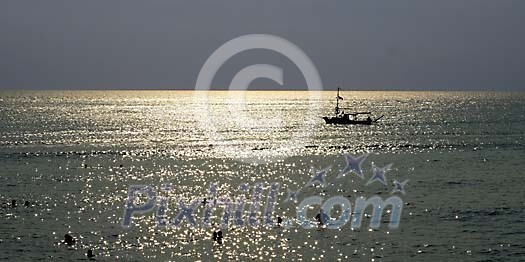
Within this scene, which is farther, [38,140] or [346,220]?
[38,140]

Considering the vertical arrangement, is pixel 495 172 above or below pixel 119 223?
above

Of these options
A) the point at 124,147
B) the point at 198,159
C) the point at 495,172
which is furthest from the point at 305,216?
the point at 124,147

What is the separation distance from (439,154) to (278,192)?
4894 cm

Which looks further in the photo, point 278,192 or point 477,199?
point 278,192

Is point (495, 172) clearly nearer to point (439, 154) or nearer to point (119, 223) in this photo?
point (439, 154)

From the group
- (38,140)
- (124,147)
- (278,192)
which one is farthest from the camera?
(38,140)

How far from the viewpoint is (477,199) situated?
7025 cm

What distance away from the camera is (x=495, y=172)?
91.2m

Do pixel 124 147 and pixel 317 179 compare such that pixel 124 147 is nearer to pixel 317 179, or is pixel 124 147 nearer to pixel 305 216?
pixel 317 179

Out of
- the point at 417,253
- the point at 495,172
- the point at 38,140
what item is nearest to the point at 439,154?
the point at 495,172

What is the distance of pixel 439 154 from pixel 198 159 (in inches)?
1553

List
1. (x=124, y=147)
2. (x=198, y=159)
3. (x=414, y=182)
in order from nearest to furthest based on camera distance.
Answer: (x=414, y=182) → (x=198, y=159) → (x=124, y=147)

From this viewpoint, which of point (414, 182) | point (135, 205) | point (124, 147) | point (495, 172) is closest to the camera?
point (135, 205)

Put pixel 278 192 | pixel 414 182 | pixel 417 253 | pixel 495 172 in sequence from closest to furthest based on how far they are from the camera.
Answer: pixel 417 253 < pixel 278 192 < pixel 414 182 < pixel 495 172
